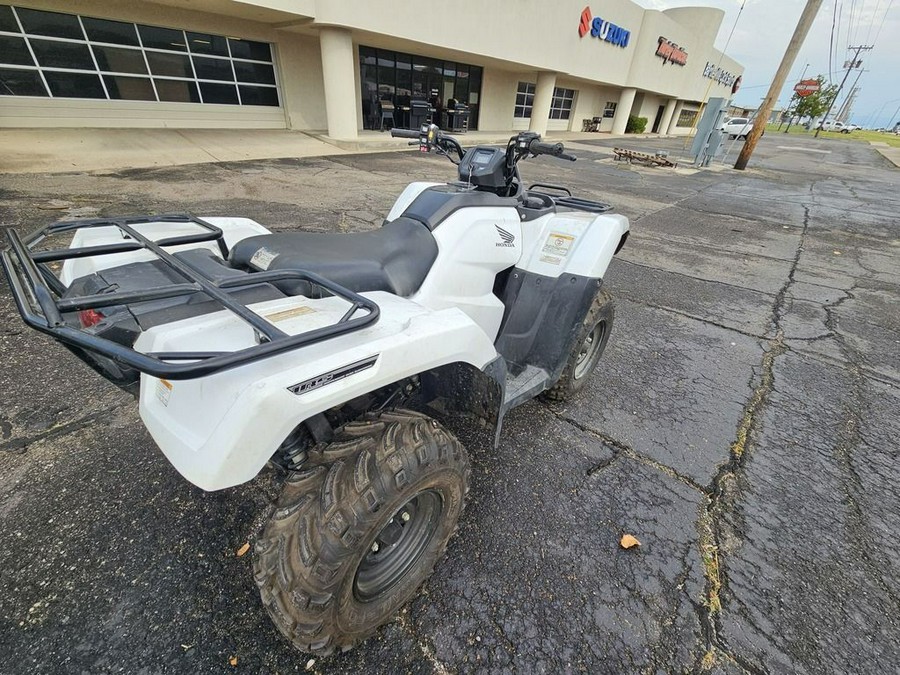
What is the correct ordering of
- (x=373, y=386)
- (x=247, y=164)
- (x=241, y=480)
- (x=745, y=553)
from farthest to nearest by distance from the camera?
1. (x=247, y=164)
2. (x=745, y=553)
3. (x=373, y=386)
4. (x=241, y=480)

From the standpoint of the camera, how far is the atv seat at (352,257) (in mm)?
1534

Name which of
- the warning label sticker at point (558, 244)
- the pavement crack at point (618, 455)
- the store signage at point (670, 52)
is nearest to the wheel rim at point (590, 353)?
the pavement crack at point (618, 455)

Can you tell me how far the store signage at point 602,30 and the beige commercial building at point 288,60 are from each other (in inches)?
5.1

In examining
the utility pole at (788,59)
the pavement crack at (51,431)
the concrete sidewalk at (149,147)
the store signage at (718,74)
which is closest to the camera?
the pavement crack at (51,431)

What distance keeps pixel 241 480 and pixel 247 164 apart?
10525 mm

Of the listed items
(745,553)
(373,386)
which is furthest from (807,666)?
(373,386)

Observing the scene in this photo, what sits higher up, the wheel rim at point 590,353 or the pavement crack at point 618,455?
the wheel rim at point 590,353

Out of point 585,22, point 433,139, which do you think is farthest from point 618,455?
point 585,22

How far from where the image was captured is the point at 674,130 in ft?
140

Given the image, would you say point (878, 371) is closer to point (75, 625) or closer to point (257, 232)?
point (257, 232)

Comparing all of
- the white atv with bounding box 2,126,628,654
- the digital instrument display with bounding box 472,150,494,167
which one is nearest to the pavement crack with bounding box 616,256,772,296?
the digital instrument display with bounding box 472,150,494,167

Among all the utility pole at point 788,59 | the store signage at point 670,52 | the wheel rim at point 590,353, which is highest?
the store signage at point 670,52

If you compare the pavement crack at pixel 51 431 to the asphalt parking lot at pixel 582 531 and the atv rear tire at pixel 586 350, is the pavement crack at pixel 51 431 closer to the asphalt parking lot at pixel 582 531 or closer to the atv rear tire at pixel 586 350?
the asphalt parking lot at pixel 582 531

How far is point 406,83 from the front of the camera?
56.0ft
